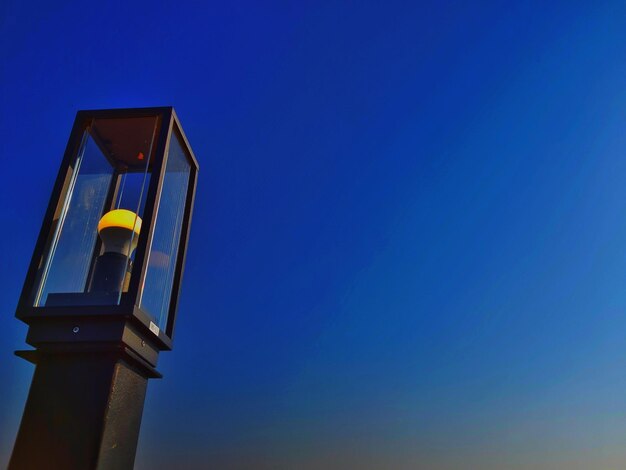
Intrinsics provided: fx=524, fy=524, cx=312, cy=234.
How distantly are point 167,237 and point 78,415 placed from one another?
4.24ft

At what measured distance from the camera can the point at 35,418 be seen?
8.72 feet

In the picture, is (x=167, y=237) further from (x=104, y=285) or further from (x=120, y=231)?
(x=104, y=285)

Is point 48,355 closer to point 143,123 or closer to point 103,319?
point 103,319

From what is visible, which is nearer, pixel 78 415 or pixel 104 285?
pixel 78 415

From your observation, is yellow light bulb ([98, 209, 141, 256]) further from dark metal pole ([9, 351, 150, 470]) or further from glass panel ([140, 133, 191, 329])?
dark metal pole ([9, 351, 150, 470])

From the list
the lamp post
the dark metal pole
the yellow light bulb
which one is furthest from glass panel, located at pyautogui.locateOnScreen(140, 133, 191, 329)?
the dark metal pole

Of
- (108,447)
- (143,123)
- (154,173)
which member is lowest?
(108,447)

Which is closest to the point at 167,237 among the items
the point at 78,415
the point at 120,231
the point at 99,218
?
the point at 120,231

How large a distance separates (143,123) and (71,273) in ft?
3.66

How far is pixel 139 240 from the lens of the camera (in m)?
3.10

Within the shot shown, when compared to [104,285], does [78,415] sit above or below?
below

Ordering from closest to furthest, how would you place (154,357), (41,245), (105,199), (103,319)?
(103,319) → (41,245) → (154,357) → (105,199)

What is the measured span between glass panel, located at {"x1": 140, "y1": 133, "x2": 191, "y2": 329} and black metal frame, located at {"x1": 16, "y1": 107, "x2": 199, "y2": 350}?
61 mm

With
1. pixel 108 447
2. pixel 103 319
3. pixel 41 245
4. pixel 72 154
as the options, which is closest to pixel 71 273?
pixel 41 245
